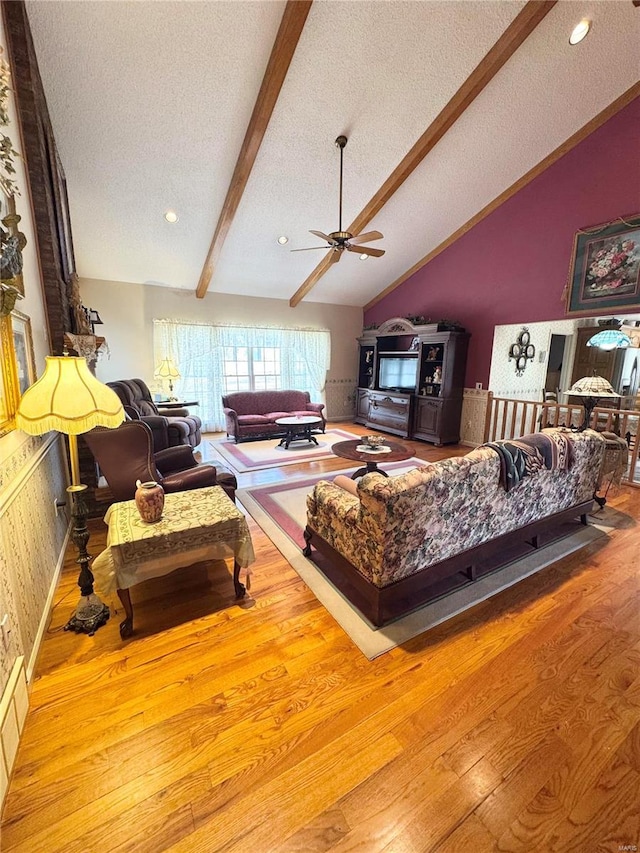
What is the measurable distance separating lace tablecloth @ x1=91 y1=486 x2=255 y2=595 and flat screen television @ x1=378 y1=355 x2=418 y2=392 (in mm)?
5092

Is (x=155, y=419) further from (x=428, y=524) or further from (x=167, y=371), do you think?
(x=428, y=524)

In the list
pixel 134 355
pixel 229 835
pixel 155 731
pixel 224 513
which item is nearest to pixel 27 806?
pixel 155 731

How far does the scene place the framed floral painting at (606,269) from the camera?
13.1ft

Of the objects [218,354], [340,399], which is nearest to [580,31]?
[218,354]

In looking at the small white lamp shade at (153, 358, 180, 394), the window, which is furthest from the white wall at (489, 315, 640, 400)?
the small white lamp shade at (153, 358, 180, 394)

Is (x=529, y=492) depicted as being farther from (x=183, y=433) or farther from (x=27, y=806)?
(x=183, y=433)

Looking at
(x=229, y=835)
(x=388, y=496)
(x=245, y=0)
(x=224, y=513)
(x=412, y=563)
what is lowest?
(x=229, y=835)

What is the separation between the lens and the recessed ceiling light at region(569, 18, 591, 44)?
2.86m

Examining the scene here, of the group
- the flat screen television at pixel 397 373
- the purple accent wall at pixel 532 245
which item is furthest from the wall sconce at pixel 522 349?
the flat screen television at pixel 397 373

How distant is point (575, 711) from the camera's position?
1.50 meters

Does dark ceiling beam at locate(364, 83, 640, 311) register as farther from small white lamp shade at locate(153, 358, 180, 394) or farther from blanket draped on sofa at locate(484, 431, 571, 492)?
small white lamp shade at locate(153, 358, 180, 394)

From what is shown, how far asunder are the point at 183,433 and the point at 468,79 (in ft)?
15.2

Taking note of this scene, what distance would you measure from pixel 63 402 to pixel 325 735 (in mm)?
1802

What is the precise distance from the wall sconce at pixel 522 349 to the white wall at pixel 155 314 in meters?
3.57
